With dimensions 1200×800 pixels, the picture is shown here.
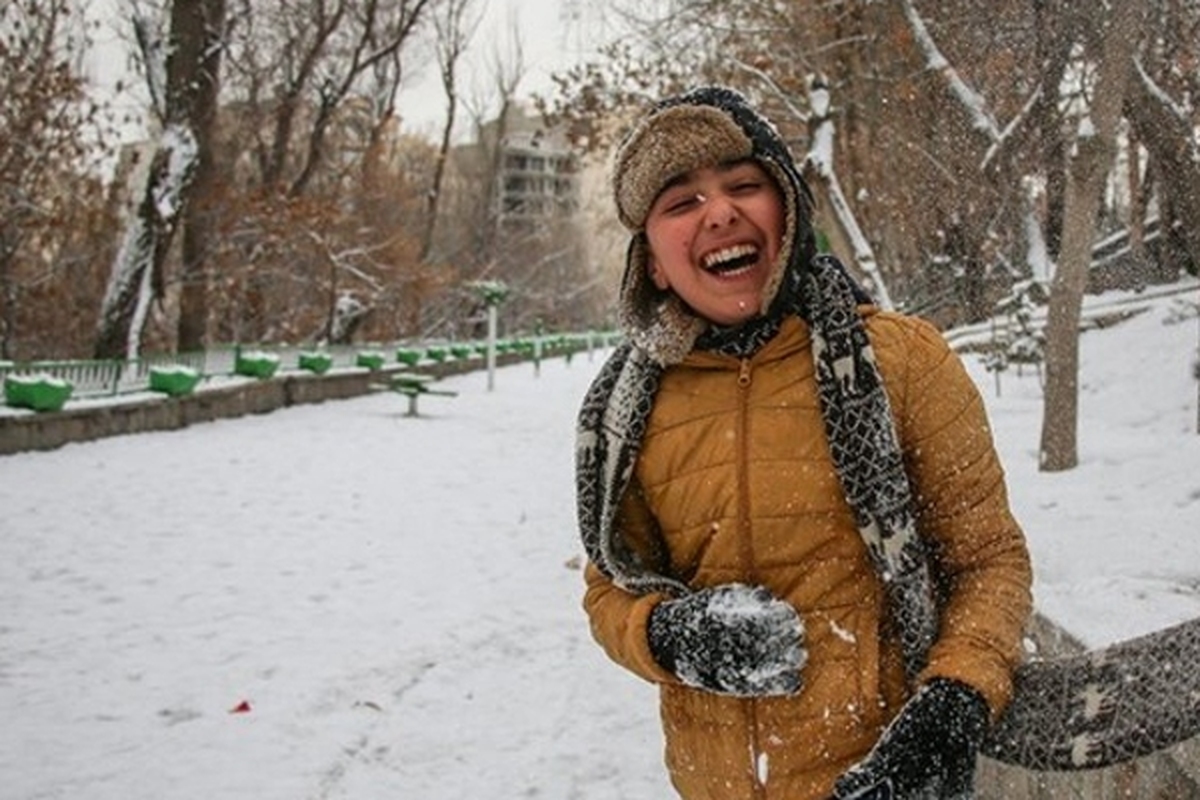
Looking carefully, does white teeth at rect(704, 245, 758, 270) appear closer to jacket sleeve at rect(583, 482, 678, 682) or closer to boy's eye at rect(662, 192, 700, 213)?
boy's eye at rect(662, 192, 700, 213)

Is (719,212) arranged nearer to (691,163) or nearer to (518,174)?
(691,163)

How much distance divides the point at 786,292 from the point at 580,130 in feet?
40.1

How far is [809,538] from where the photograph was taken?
5.05 feet

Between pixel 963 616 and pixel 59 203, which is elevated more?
pixel 59 203

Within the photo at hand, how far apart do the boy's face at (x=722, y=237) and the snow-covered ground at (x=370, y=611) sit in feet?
6.37

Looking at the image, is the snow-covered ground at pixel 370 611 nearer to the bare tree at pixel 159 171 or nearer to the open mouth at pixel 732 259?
the open mouth at pixel 732 259

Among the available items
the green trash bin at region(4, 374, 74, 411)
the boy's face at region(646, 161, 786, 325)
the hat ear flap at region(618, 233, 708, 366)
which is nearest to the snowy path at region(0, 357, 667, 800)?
the green trash bin at region(4, 374, 74, 411)

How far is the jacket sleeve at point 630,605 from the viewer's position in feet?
5.05

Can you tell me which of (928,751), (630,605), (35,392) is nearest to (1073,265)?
(630,605)

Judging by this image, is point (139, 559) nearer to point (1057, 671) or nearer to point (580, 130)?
point (1057, 671)

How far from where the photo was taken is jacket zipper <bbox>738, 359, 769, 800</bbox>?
1.55 metres

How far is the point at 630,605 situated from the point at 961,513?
57 cm

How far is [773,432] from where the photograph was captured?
1573 mm

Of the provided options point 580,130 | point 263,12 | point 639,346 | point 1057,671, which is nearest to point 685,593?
point 639,346
